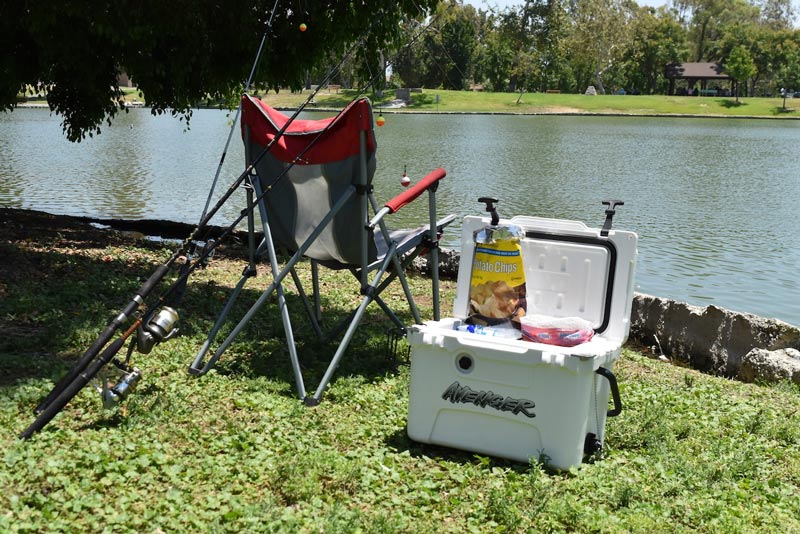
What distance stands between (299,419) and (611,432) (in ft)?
5.05

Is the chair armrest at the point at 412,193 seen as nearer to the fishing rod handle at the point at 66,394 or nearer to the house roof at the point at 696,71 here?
the fishing rod handle at the point at 66,394

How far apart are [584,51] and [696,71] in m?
12.5

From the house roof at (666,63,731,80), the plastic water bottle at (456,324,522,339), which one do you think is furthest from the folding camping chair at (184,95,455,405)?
the house roof at (666,63,731,80)

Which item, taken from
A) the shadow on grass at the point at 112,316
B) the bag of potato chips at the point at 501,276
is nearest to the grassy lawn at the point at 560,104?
the shadow on grass at the point at 112,316

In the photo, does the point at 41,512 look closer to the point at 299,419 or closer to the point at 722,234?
the point at 299,419

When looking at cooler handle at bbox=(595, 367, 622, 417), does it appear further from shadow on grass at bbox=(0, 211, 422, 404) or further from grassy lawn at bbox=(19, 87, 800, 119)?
grassy lawn at bbox=(19, 87, 800, 119)

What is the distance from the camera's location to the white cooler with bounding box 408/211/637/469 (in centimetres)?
375

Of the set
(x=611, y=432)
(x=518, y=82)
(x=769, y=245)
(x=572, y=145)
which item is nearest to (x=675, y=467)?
(x=611, y=432)

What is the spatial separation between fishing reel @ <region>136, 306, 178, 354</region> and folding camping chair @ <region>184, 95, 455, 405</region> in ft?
1.49

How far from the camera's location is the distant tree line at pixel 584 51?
3017 inches

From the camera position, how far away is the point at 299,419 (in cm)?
423

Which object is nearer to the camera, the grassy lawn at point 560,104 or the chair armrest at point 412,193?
the chair armrest at point 412,193

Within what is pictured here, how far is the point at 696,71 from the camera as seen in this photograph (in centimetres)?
8362

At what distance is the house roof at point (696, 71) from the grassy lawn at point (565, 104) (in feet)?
36.8
